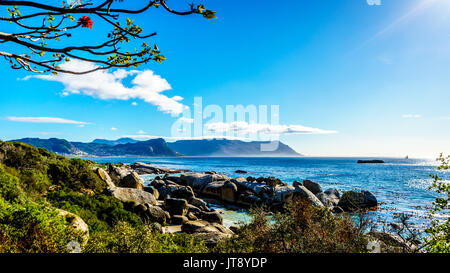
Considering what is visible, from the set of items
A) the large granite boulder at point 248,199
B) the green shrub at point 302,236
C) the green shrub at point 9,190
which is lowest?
the large granite boulder at point 248,199

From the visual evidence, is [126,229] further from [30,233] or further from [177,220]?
[177,220]

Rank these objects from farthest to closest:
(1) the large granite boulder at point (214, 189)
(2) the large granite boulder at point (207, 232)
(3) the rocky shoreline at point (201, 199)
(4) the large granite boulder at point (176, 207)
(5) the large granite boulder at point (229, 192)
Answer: (1) the large granite boulder at point (214, 189), (5) the large granite boulder at point (229, 192), (4) the large granite boulder at point (176, 207), (3) the rocky shoreline at point (201, 199), (2) the large granite boulder at point (207, 232)

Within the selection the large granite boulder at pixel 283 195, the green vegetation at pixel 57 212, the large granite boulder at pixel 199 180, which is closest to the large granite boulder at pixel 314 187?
the large granite boulder at pixel 283 195

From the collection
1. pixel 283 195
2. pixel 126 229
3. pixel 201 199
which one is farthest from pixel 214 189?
A: pixel 126 229

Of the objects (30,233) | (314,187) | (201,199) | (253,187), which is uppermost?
(30,233)

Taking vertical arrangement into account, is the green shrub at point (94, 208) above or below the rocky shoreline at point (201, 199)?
above

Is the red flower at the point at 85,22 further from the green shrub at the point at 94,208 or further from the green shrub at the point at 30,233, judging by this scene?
the green shrub at the point at 94,208

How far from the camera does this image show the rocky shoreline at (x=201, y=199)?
45.9ft

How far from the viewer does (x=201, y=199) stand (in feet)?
84.0

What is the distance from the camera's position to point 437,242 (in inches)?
210

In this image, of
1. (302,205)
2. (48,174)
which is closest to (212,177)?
(48,174)
